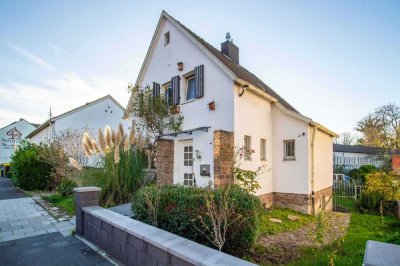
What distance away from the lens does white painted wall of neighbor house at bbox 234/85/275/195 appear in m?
8.37

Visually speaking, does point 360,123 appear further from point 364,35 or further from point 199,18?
point 199,18

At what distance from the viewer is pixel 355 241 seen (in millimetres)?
5328

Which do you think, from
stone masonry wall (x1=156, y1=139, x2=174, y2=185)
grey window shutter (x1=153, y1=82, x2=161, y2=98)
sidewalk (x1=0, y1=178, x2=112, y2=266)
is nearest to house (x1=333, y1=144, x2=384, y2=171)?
stone masonry wall (x1=156, y1=139, x2=174, y2=185)

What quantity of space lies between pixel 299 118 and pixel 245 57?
6.41 metres

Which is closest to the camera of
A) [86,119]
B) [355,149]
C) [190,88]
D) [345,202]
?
[190,88]

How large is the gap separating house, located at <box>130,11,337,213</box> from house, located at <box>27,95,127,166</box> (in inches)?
395

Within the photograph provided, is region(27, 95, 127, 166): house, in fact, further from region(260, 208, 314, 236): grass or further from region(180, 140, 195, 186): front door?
region(260, 208, 314, 236): grass

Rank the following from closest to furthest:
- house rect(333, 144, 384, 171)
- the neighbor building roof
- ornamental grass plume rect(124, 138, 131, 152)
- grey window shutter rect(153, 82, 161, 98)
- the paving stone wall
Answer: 1. the paving stone wall
2. ornamental grass plume rect(124, 138, 131, 152)
3. grey window shutter rect(153, 82, 161, 98)
4. house rect(333, 144, 384, 171)
5. the neighbor building roof

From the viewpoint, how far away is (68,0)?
7902 mm

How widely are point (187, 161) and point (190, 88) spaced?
332 cm

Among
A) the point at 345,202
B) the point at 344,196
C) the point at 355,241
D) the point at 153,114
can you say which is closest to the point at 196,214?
the point at 355,241

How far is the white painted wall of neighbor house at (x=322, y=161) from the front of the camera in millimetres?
10039

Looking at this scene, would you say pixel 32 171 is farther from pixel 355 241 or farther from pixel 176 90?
pixel 355 241

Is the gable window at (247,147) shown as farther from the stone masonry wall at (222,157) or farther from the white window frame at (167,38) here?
the white window frame at (167,38)
